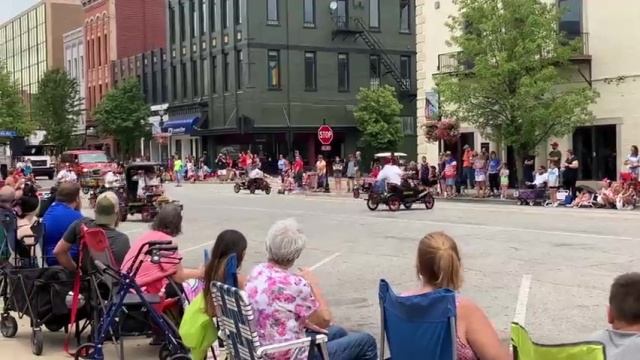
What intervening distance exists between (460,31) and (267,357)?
2961 cm

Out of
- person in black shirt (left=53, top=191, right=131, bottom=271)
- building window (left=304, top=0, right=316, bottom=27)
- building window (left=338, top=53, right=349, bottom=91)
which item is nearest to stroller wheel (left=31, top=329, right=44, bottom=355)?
person in black shirt (left=53, top=191, right=131, bottom=271)

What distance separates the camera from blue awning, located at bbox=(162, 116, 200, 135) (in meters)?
55.8

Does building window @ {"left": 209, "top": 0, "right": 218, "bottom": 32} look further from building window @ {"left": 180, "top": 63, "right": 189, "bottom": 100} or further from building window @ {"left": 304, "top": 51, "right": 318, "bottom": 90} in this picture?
building window @ {"left": 304, "top": 51, "right": 318, "bottom": 90}

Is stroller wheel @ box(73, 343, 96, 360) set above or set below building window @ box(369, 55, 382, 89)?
below

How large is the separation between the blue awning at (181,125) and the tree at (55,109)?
15.8 meters

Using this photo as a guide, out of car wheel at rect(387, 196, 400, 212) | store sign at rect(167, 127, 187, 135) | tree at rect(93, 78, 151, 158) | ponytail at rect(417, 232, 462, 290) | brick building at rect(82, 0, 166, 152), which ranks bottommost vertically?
car wheel at rect(387, 196, 400, 212)

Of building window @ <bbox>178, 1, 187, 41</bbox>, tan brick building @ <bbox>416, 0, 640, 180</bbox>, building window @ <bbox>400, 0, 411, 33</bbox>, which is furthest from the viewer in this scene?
building window @ <bbox>178, 1, 187, 41</bbox>

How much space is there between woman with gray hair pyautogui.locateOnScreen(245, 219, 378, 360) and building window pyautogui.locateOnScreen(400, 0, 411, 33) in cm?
5385

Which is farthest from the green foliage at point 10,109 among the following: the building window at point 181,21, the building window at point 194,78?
the building window at point 181,21

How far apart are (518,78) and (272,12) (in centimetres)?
2628

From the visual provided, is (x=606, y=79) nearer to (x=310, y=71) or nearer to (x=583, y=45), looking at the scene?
(x=583, y=45)

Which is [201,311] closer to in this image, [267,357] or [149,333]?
[267,357]

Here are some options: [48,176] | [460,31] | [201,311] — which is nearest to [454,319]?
[201,311]

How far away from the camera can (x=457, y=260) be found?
15.3 feet
